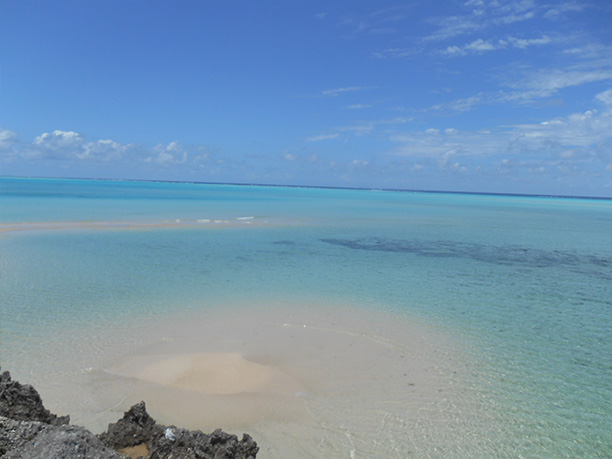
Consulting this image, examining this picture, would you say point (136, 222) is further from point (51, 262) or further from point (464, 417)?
point (464, 417)

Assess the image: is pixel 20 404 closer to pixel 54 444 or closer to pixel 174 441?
pixel 54 444

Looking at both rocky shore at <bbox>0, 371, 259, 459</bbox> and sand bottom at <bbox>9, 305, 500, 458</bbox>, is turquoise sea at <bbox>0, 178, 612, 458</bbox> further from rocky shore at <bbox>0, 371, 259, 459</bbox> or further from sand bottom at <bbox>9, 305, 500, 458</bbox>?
rocky shore at <bbox>0, 371, 259, 459</bbox>

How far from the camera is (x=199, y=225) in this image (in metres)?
31.5

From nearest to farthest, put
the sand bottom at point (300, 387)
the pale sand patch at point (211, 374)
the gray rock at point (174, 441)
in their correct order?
the gray rock at point (174, 441) → the sand bottom at point (300, 387) → the pale sand patch at point (211, 374)

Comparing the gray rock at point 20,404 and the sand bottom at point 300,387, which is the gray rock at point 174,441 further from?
the sand bottom at point 300,387

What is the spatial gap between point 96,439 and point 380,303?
9.15 metres

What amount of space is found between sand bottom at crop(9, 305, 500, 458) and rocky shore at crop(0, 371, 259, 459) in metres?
0.99

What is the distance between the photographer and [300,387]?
279 inches

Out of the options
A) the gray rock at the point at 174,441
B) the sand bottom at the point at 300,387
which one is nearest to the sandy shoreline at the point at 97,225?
the sand bottom at the point at 300,387

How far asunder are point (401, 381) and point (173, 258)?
1284cm

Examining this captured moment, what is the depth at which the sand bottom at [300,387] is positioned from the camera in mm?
5727

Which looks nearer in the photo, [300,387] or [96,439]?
[96,439]

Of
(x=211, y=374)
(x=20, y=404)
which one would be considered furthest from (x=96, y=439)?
(x=211, y=374)

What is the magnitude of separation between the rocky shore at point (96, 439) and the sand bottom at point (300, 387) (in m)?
0.99
